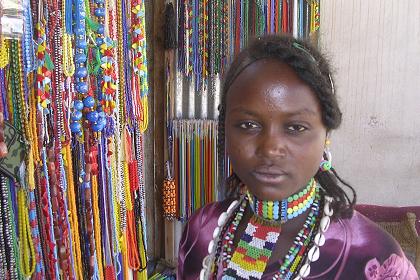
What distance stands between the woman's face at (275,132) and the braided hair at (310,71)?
0.05 ft

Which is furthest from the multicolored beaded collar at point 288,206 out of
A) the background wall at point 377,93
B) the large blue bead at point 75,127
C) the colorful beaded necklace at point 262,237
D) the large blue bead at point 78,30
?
the background wall at point 377,93

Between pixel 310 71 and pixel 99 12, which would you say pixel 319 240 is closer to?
pixel 310 71

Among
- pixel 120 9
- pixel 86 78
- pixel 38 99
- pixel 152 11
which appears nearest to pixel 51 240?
pixel 38 99

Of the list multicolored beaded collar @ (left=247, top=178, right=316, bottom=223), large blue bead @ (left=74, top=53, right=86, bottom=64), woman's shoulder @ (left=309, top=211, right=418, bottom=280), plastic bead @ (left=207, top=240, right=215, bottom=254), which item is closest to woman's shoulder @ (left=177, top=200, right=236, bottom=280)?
plastic bead @ (left=207, top=240, right=215, bottom=254)

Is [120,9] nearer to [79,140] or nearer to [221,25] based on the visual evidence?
[79,140]

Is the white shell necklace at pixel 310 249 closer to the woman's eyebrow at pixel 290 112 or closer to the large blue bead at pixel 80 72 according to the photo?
the woman's eyebrow at pixel 290 112

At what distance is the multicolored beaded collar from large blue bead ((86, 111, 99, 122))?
83cm

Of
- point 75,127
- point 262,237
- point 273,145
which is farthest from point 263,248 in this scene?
point 75,127

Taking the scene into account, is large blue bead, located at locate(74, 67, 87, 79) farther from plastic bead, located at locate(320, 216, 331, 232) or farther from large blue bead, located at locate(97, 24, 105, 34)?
plastic bead, located at locate(320, 216, 331, 232)

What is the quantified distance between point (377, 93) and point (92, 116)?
1.84 m

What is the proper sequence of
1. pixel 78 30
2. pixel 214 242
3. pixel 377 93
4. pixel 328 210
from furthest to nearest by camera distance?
pixel 377 93, pixel 78 30, pixel 214 242, pixel 328 210

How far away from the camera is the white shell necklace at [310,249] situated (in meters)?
0.87

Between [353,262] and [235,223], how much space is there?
0.28 meters

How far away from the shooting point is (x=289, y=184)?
0.83 m
